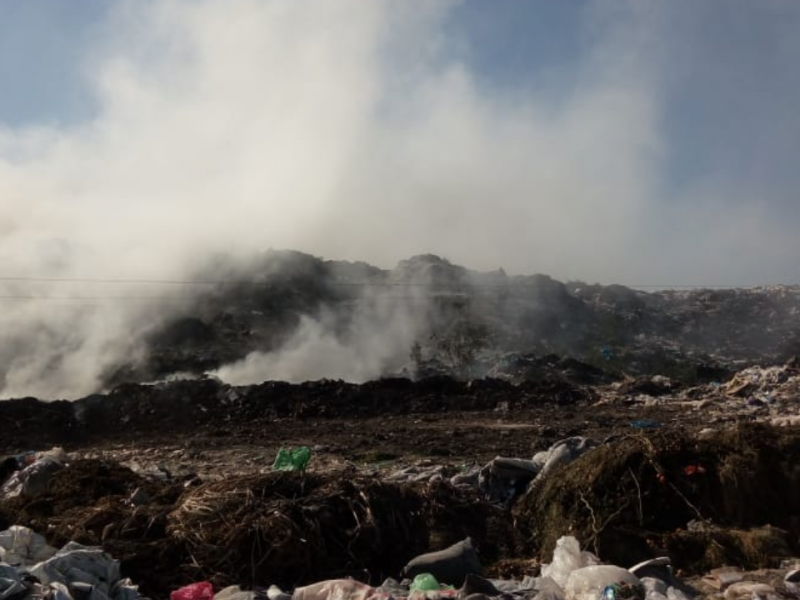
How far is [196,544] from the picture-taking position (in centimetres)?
494

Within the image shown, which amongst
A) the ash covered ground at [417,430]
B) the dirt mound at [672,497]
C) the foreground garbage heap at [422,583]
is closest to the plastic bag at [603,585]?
the foreground garbage heap at [422,583]

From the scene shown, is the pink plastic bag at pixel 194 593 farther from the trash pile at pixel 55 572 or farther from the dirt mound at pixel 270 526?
the dirt mound at pixel 270 526

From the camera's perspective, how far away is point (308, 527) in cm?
511

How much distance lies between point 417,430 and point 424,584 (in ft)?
35.2

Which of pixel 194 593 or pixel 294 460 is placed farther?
pixel 294 460

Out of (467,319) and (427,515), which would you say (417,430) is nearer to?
(427,515)

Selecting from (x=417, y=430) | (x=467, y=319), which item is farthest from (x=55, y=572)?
(x=467, y=319)

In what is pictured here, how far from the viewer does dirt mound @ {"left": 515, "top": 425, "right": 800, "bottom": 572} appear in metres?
5.30

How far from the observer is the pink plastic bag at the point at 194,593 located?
13.8 feet

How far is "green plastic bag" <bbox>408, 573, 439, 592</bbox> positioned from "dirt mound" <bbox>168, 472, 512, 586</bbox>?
638mm

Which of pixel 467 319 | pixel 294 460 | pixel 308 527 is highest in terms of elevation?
pixel 467 319

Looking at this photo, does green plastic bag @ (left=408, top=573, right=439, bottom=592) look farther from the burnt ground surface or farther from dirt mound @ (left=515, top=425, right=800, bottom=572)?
dirt mound @ (left=515, top=425, right=800, bottom=572)

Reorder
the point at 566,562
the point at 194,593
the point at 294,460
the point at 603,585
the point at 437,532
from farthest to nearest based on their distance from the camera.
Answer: the point at 294,460 < the point at 437,532 < the point at 566,562 < the point at 194,593 < the point at 603,585

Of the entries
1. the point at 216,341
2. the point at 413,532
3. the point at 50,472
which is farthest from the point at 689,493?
the point at 216,341
